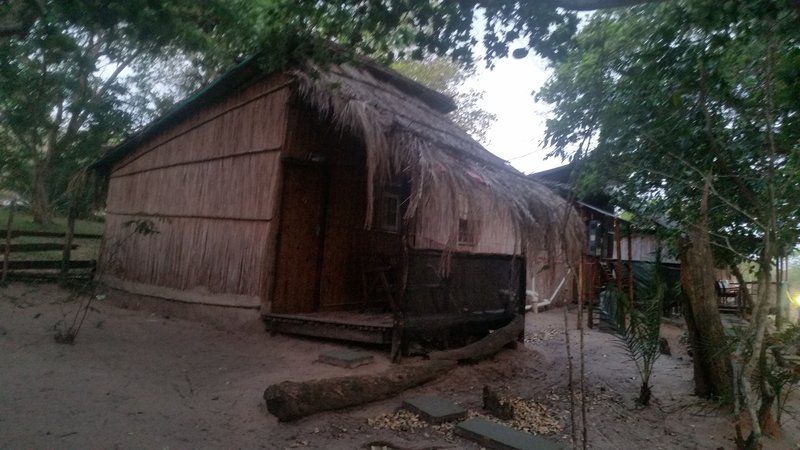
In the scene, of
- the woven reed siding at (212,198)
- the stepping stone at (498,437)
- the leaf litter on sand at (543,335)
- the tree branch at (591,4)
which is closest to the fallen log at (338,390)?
the stepping stone at (498,437)

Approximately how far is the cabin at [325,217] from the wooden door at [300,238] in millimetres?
23

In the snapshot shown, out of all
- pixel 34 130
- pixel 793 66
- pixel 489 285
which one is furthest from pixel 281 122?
pixel 34 130

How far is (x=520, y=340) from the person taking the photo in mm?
8086

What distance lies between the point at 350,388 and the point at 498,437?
1.44 m

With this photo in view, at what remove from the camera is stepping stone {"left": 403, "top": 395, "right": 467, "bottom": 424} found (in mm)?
4578

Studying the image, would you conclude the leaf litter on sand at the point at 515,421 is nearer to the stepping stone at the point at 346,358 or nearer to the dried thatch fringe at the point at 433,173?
the stepping stone at the point at 346,358

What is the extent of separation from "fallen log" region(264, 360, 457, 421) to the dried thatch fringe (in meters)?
A: 1.39

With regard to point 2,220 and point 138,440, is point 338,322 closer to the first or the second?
point 138,440

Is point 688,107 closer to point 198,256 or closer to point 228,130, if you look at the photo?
point 228,130

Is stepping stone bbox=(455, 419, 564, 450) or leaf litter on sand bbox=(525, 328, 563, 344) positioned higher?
leaf litter on sand bbox=(525, 328, 563, 344)

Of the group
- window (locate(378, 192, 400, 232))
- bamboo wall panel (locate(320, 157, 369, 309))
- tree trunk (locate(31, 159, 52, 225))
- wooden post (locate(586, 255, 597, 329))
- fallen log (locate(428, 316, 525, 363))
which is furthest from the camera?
tree trunk (locate(31, 159, 52, 225))

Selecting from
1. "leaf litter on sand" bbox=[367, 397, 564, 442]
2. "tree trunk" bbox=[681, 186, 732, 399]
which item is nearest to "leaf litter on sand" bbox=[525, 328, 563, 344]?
"tree trunk" bbox=[681, 186, 732, 399]

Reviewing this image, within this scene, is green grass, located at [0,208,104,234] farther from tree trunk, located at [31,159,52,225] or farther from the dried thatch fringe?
the dried thatch fringe

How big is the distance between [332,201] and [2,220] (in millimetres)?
13934
